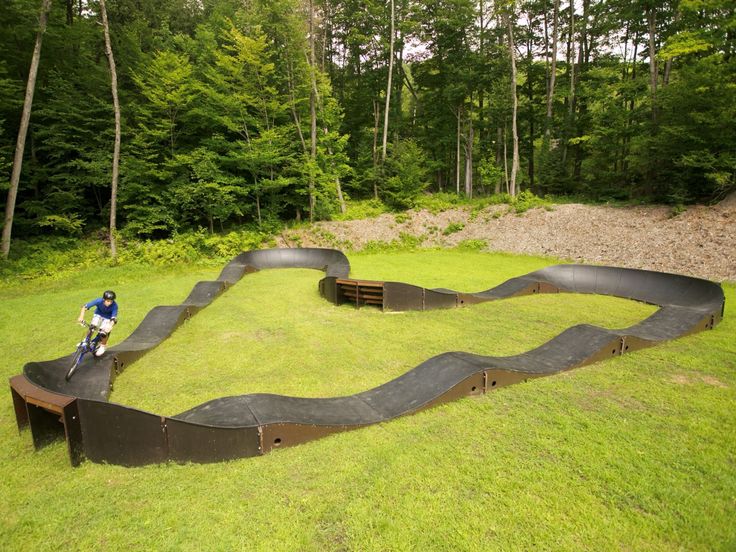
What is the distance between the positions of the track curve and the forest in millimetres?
10125

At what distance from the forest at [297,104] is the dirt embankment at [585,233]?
1.28 m

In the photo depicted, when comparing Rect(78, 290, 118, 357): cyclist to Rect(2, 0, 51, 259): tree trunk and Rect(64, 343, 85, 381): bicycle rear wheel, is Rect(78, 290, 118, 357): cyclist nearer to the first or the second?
Rect(64, 343, 85, 381): bicycle rear wheel

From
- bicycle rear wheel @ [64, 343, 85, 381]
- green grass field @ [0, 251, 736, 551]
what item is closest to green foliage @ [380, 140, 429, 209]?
green grass field @ [0, 251, 736, 551]

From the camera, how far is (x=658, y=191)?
15.2 meters

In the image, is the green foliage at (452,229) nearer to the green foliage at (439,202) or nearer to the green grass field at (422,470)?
the green foliage at (439,202)

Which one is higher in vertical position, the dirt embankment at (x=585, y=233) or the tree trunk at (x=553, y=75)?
the tree trunk at (x=553, y=75)

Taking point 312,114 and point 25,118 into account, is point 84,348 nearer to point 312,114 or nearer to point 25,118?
point 25,118

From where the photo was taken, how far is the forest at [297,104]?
45.4 feet

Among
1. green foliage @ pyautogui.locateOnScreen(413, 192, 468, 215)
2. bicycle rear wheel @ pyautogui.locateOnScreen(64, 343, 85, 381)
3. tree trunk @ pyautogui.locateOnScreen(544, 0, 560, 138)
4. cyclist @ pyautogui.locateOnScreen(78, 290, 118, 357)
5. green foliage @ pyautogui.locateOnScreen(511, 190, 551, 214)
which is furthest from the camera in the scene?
green foliage @ pyautogui.locateOnScreen(413, 192, 468, 215)

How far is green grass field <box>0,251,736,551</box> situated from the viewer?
2471 millimetres

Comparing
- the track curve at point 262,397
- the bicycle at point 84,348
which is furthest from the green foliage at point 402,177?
the bicycle at point 84,348

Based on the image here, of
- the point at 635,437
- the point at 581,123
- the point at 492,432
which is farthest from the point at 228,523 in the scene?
the point at 581,123

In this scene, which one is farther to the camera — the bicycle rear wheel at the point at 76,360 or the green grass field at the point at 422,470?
the bicycle rear wheel at the point at 76,360

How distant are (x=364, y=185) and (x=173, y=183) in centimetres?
1148
